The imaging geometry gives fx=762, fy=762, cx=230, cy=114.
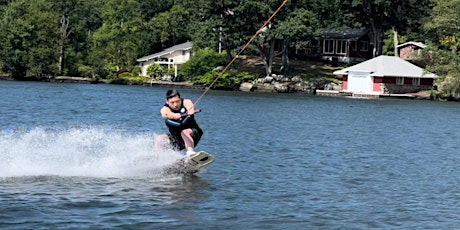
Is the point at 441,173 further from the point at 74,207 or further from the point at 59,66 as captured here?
the point at 59,66

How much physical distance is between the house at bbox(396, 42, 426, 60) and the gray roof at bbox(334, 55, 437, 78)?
35.7ft

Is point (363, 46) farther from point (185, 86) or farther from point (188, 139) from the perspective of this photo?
point (188, 139)

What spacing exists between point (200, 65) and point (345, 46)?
69.1ft

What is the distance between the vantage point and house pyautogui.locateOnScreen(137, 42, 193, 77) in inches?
3760

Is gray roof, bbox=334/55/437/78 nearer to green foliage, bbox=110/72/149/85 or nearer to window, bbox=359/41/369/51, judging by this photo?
window, bbox=359/41/369/51

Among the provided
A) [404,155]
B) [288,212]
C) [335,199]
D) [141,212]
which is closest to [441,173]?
[404,155]

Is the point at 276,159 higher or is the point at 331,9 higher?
the point at 331,9

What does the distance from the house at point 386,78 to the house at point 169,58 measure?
23.0 m

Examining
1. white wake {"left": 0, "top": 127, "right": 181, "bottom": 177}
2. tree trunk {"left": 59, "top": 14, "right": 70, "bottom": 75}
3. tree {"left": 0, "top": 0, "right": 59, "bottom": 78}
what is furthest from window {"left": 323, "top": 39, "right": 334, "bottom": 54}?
white wake {"left": 0, "top": 127, "right": 181, "bottom": 177}

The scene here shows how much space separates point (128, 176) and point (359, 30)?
8675 centimetres

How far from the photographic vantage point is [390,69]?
261 ft

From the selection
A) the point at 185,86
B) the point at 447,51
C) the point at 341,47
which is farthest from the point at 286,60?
the point at 447,51

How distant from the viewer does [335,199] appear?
16.5 meters

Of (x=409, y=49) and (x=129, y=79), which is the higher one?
(x=409, y=49)
